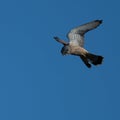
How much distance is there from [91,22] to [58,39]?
1323mm

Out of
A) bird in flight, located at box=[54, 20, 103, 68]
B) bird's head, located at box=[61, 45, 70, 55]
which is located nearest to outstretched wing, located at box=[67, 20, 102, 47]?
bird in flight, located at box=[54, 20, 103, 68]

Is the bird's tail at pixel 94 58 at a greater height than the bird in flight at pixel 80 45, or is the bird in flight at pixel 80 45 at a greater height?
the bird in flight at pixel 80 45

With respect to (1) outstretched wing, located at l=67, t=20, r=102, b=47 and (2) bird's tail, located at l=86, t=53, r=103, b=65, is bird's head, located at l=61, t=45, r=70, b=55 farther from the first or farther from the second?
(1) outstretched wing, located at l=67, t=20, r=102, b=47

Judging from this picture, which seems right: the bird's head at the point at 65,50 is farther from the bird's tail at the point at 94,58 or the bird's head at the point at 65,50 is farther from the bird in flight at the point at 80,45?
the bird's tail at the point at 94,58

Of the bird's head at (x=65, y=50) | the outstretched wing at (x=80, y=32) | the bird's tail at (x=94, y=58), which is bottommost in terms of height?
the bird's tail at (x=94, y=58)

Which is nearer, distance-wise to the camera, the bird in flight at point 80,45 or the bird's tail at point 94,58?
the bird's tail at point 94,58

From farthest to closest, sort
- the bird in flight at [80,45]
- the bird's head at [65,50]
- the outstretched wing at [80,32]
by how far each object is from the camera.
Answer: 1. the outstretched wing at [80,32]
2. the bird in flight at [80,45]
3. the bird's head at [65,50]

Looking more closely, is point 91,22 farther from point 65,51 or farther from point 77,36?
point 65,51

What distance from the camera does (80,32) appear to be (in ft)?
32.0

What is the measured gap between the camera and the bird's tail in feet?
27.6

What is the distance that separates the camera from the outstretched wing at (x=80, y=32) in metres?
9.34

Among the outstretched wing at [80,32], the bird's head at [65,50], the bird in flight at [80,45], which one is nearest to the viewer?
the bird's head at [65,50]

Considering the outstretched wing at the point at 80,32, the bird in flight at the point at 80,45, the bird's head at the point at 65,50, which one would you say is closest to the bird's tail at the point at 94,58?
the bird in flight at the point at 80,45

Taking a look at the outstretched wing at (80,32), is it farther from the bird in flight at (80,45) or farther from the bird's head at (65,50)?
the bird's head at (65,50)
